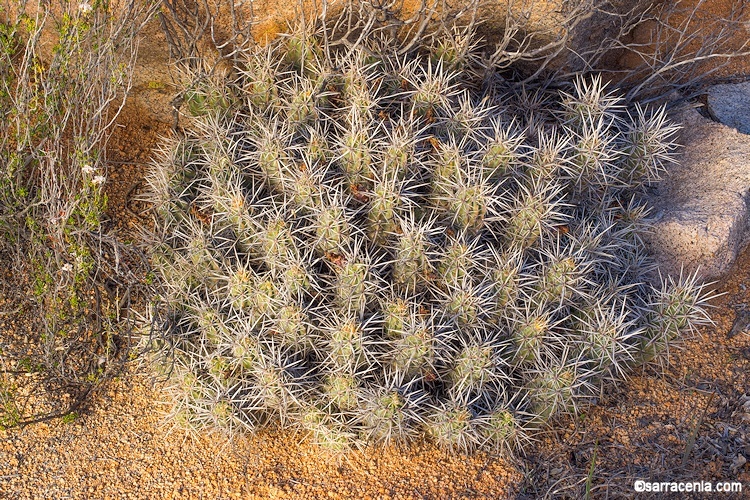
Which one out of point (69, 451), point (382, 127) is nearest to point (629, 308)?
point (382, 127)

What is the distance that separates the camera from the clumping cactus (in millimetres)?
2846

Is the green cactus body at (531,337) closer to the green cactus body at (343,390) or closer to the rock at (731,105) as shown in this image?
the green cactus body at (343,390)

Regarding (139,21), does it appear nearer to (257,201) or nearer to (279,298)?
(257,201)

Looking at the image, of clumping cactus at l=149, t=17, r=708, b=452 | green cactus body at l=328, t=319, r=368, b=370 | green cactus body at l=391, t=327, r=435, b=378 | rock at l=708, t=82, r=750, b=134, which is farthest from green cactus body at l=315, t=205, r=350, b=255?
rock at l=708, t=82, r=750, b=134

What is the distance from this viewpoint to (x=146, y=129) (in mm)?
4270

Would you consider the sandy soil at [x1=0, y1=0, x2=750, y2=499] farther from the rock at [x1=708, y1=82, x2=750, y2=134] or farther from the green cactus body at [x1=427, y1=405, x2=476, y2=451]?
the rock at [x1=708, y1=82, x2=750, y2=134]

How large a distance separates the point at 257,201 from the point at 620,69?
2.72 m

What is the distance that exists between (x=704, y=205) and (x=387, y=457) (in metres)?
2.01

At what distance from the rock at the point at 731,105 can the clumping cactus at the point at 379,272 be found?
1452 mm

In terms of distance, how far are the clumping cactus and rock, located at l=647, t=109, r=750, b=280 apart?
1.04 ft

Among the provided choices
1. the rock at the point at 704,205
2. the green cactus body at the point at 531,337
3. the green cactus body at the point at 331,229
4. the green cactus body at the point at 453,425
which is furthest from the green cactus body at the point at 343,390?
the rock at the point at 704,205

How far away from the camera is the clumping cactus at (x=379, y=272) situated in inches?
112

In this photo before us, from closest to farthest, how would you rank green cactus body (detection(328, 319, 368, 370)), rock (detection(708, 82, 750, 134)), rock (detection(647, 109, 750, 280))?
green cactus body (detection(328, 319, 368, 370)) → rock (detection(647, 109, 750, 280)) → rock (detection(708, 82, 750, 134))

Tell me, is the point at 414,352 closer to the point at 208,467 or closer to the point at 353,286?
the point at 353,286
